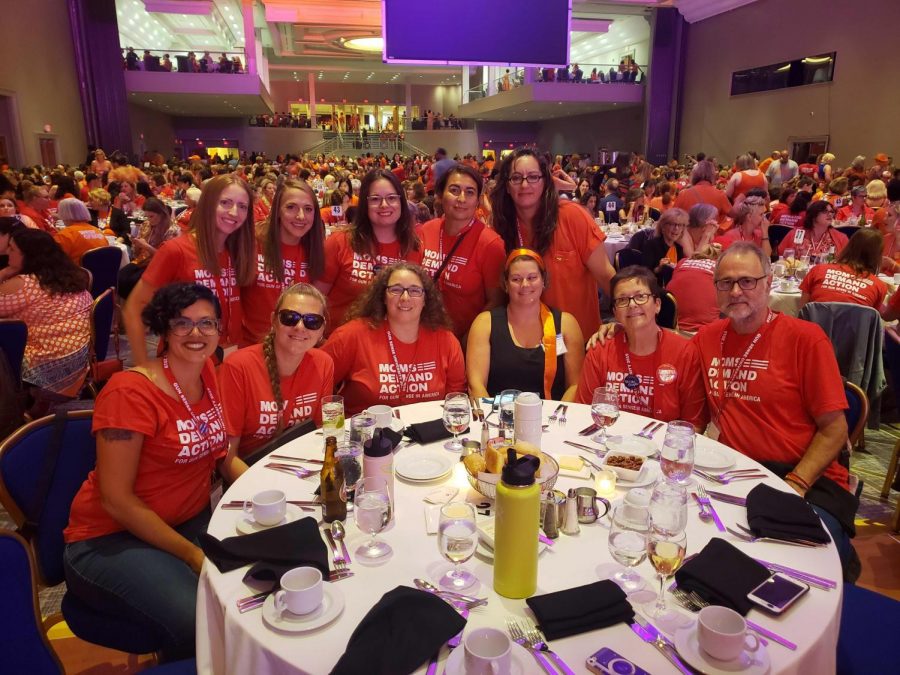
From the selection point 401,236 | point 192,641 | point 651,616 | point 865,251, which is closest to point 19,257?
point 401,236

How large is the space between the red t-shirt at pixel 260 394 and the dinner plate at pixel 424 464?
0.61m

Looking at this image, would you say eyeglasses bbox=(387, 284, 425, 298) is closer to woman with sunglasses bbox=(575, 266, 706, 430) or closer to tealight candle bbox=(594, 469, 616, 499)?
woman with sunglasses bbox=(575, 266, 706, 430)

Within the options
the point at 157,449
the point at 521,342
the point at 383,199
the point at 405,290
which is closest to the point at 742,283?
the point at 521,342

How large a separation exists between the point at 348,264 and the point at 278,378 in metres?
1.11

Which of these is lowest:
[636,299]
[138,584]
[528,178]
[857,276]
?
[138,584]

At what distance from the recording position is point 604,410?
6.71ft

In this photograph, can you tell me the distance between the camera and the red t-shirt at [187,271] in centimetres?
292

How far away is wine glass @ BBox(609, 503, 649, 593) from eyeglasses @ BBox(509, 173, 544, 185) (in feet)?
6.88

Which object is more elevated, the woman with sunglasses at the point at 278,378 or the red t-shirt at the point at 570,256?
the red t-shirt at the point at 570,256

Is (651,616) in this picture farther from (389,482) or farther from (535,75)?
(535,75)

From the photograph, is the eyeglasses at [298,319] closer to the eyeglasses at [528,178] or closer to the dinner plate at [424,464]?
the dinner plate at [424,464]

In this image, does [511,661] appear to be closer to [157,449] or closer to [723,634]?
[723,634]

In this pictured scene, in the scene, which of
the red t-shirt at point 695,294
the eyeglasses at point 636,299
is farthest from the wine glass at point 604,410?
the red t-shirt at point 695,294

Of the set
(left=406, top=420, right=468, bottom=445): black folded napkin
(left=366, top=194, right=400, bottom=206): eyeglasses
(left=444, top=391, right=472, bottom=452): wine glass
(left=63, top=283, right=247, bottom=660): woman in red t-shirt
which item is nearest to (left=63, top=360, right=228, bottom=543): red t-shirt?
(left=63, top=283, right=247, bottom=660): woman in red t-shirt
